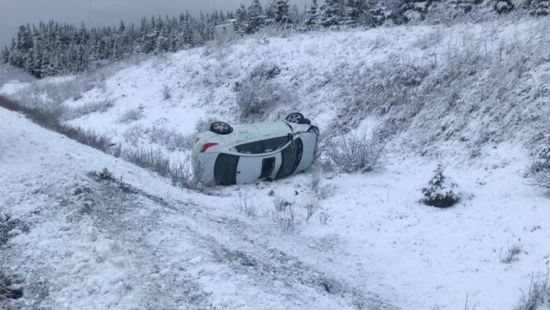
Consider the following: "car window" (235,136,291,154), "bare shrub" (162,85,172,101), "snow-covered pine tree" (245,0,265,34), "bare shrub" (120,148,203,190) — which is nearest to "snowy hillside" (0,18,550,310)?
"bare shrub" (120,148,203,190)

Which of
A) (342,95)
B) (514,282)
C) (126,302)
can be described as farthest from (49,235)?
(342,95)

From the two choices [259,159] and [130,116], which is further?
[130,116]

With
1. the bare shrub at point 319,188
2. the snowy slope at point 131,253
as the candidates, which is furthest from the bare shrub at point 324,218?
the snowy slope at point 131,253

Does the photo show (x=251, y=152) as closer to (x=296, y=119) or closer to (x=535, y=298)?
(x=296, y=119)

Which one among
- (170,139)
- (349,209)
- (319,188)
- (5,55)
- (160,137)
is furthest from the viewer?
(5,55)

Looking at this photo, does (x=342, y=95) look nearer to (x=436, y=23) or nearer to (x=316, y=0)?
(x=436, y=23)

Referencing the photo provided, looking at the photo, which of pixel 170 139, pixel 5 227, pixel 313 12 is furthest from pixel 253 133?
pixel 313 12

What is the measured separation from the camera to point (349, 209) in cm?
813

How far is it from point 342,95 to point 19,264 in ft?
34.7

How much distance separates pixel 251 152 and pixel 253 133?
39 centimetres

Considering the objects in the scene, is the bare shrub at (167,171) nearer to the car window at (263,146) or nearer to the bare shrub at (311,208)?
the car window at (263,146)

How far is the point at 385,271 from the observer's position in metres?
6.32

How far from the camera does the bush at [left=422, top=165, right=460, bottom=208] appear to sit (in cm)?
782

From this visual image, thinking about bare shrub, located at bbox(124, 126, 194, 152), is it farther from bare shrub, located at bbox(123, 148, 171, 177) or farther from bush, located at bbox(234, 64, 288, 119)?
bare shrub, located at bbox(123, 148, 171, 177)
